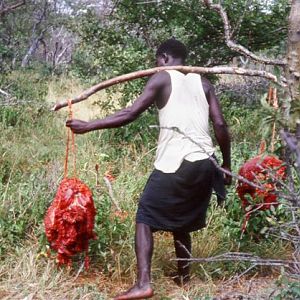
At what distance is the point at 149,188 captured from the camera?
12.3 ft

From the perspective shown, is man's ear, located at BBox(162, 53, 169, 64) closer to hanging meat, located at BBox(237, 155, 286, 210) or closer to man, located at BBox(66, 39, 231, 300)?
man, located at BBox(66, 39, 231, 300)

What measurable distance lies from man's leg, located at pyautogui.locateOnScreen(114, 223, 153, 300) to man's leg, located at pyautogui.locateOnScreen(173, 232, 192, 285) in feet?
1.33

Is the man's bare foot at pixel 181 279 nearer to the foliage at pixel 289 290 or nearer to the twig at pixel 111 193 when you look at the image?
the twig at pixel 111 193

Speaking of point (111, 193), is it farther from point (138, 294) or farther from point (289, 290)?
point (289, 290)

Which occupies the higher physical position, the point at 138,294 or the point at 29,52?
the point at 29,52

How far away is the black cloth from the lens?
369cm

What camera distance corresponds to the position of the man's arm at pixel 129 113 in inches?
134

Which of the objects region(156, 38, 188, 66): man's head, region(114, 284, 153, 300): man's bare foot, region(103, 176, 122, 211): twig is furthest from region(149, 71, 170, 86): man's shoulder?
region(103, 176, 122, 211): twig

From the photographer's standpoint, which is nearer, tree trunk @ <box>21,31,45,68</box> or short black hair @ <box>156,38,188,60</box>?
short black hair @ <box>156,38,188,60</box>

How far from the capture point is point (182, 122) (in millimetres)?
3666

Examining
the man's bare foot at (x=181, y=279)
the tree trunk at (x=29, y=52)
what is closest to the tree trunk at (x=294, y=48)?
the man's bare foot at (x=181, y=279)

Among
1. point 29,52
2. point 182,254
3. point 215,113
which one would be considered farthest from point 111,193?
point 29,52

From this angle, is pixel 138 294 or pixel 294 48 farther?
pixel 138 294

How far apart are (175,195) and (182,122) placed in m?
0.46
